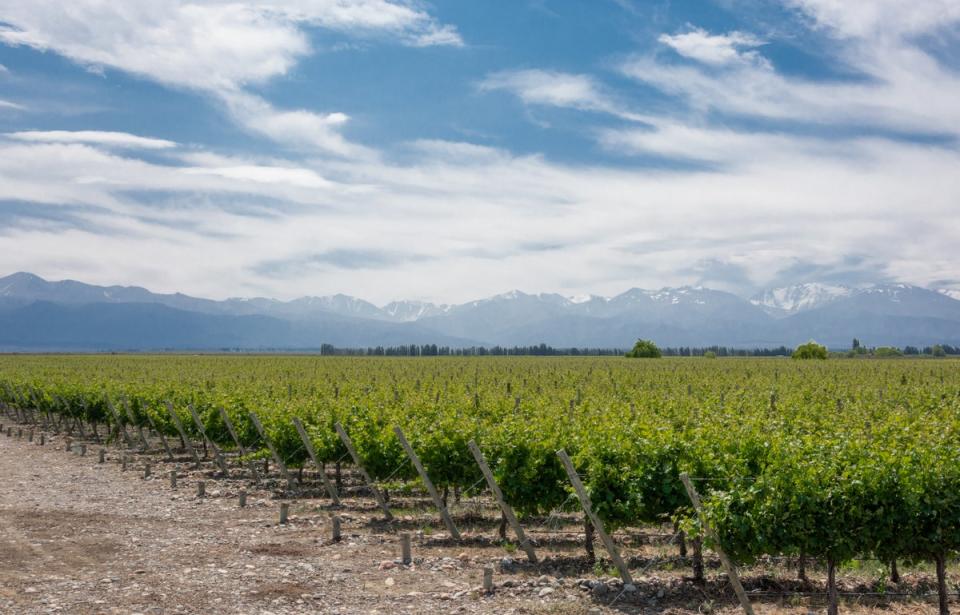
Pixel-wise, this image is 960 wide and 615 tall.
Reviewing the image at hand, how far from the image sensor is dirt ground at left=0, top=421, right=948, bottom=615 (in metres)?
11.8

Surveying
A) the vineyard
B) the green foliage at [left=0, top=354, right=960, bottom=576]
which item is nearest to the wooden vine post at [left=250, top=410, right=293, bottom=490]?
the vineyard

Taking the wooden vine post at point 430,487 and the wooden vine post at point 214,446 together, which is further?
the wooden vine post at point 214,446

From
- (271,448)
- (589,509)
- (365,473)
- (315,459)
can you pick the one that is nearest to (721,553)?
(589,509)

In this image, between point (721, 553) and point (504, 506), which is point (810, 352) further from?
point (721, 553)

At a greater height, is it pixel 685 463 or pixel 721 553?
pixel 685 463

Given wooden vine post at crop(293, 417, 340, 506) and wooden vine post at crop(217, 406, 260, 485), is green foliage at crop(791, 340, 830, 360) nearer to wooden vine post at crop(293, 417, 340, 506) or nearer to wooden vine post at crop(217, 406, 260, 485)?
wooden vine post at crop(217, 406, 260, 485)

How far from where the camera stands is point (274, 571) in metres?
13.7

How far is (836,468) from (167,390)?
92.3 ft

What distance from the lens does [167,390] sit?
105 ft

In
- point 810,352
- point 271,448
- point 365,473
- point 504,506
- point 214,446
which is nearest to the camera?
point 504,506

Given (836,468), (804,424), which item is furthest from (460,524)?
(836,468)

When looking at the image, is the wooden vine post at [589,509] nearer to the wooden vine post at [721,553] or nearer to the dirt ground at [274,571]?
the dirt ground at [274,571]

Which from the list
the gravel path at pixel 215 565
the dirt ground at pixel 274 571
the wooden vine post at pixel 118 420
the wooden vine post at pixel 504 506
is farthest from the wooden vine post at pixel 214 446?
the wooden vine post at pixel 504 506

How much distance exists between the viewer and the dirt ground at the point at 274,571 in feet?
38.8
